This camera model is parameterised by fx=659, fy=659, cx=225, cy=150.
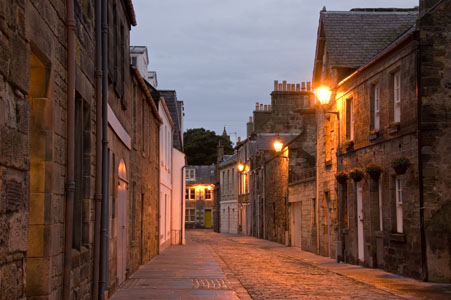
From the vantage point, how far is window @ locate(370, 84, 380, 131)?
19.9 m

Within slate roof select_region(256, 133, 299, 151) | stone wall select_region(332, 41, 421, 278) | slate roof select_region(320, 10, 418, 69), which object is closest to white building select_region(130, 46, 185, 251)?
slate roof select_region(320, 10, 418, 69)

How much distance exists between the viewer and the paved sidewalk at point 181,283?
43.2 feet

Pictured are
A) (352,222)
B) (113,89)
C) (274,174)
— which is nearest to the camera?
(113,89)

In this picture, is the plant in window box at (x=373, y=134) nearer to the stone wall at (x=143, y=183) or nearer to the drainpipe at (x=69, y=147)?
the stone wall at (x=143, y=183)

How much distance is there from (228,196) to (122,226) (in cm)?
5159

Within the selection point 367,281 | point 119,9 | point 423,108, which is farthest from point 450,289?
point 119,9

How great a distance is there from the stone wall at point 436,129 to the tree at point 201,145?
73104 millimetres

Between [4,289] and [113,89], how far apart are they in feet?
25.7

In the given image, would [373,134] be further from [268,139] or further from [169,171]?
[268,139]

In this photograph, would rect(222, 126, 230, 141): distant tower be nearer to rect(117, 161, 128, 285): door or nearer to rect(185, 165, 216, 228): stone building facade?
rect(185, 165, 216, 228): stone building facade

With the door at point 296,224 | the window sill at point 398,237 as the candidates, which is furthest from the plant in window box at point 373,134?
→ the door at point 296,224

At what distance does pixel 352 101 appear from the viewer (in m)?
22.4

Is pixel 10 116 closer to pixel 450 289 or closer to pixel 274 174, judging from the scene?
pixel 450 289

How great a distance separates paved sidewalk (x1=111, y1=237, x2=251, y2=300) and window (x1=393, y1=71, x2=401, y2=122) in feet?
20.7
